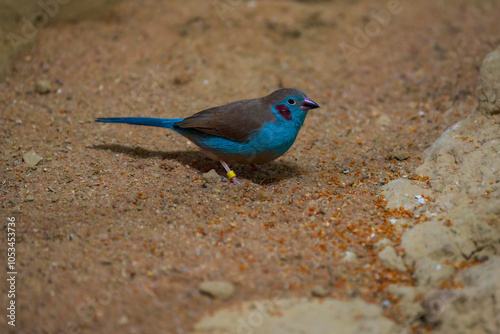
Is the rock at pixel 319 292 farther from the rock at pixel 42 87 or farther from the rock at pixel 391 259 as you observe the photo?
the rock at pixel 42 87

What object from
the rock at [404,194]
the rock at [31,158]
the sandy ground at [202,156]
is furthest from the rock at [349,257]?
the rock at [31,158]

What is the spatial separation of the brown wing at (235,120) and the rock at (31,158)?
1313 mm

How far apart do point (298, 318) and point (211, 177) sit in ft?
5.61

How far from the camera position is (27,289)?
→ 8.83ft

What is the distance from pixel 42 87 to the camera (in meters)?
5.21

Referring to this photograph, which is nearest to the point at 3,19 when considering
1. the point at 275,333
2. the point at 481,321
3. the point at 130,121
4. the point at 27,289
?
the point at 130,121

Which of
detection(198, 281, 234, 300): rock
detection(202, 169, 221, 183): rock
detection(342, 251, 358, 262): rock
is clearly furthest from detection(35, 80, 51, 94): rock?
detection(342, 251, 358, 262): rock

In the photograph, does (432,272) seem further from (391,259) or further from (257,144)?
(257,144)

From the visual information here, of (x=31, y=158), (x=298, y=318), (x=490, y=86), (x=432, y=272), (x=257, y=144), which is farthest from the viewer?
(x=31, y=158)

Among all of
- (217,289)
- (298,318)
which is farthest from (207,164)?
(298,318)

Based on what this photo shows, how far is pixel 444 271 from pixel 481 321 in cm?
42

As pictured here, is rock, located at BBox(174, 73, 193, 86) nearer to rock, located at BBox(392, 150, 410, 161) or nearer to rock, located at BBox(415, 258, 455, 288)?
rock, located at BBox(392, 150, 410, 161)

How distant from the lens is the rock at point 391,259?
9.48 feet

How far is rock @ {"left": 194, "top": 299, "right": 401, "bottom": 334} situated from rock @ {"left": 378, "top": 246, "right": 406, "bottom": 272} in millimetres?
378
